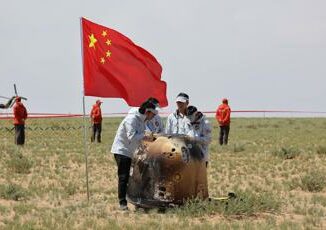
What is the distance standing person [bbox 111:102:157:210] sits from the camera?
34.9ft

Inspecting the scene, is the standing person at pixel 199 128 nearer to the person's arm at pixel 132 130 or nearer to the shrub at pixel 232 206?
the shrub at pixel 232 206

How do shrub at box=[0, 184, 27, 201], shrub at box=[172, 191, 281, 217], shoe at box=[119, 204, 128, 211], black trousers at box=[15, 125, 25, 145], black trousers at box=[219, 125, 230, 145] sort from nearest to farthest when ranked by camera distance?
shrub at box=[172, 191, 281, 217] < shoe at box=[119, 204, 128, 211] < shrub at box=[0, 184, 27, 201] < black trousers at box=[15, 125, 25, 145] < black trousers at box=[219, 125, 230, 145]

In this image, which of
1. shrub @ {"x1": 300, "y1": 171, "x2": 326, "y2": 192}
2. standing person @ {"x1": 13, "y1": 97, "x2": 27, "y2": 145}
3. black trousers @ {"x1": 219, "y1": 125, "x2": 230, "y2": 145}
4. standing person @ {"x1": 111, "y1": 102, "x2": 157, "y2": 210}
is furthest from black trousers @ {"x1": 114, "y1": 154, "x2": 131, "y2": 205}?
black trousers @ {"x1": 219, "y1": 125, "x2": 230, "y2": 145}

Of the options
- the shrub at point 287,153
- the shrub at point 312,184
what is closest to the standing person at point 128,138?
the shrub at point 312,184

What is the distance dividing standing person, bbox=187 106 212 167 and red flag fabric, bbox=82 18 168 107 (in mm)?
873

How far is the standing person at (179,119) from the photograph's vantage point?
1077cm

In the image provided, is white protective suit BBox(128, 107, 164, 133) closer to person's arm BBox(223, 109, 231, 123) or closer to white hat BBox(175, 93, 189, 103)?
white hat BBox(175, 93, 189, 103)

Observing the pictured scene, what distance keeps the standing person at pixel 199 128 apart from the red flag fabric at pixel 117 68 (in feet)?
2.86

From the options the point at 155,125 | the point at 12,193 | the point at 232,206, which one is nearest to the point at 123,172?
the point at 155,125

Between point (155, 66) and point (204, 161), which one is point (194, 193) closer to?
point (204, 161)

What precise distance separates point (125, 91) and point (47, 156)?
10.2 meters

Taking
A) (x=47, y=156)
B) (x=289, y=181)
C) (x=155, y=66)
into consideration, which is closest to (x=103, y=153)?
(x=47, y=156)

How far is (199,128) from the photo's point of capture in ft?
36.2

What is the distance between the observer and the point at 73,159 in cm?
2019
